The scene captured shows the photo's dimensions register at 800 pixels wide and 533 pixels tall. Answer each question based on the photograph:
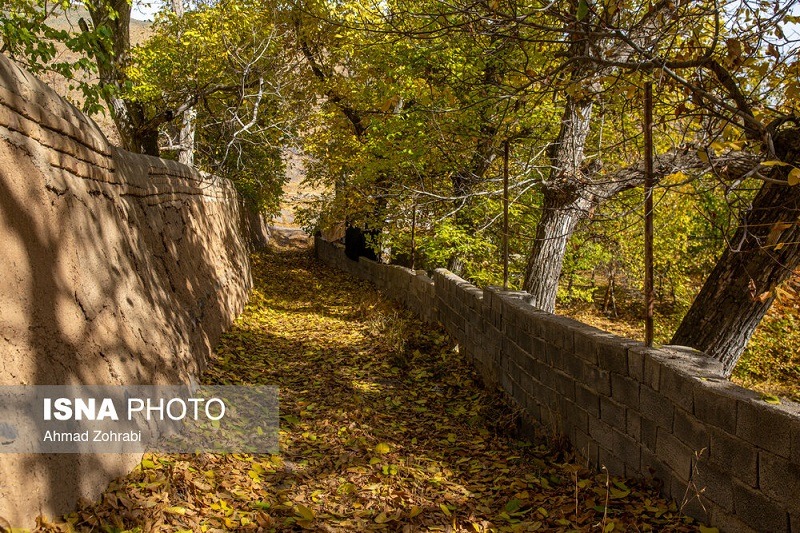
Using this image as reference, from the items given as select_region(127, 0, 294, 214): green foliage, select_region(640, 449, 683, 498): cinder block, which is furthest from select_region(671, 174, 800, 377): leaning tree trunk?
select_region(127, 0, 294, 214): green foliage

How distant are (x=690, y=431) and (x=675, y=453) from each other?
0.75 ft

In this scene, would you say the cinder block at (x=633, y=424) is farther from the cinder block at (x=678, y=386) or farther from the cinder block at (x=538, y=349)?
the cinder block at (x=538, y=349)

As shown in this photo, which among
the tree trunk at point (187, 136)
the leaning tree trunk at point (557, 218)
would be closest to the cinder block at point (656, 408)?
the leaning tree trunk at point (557, 218)

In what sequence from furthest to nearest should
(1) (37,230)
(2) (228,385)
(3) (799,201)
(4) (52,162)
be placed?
(2) (228,385), (3) (799,201), (4) (52,162), (1) (37,230)

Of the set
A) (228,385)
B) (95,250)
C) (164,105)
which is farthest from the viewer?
(164,105)

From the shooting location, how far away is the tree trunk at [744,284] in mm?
4906

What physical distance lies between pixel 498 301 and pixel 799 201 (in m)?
3.02

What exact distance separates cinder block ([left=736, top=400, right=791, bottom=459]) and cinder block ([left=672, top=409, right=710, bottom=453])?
31 centimetres

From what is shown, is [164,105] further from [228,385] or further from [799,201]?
[799,201]

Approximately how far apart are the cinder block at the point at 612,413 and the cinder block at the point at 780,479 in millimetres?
1353

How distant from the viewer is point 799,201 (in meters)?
4.84

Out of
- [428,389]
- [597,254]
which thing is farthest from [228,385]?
[597,254]

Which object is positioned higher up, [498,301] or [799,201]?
[799,201]

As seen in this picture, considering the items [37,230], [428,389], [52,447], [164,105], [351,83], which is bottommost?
[428,389]
